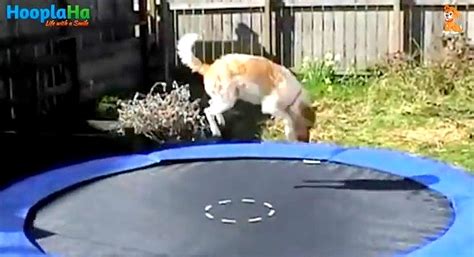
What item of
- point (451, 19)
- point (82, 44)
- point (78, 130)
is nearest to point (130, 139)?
point (78, 130)

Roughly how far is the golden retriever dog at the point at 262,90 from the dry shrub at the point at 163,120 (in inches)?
9.1

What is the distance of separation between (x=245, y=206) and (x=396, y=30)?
11.9 feet

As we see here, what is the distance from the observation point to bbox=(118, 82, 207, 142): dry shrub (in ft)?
12.8

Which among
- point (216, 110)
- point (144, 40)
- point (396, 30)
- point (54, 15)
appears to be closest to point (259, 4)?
point (144, 40)

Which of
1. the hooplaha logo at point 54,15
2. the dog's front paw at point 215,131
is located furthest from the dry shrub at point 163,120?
the hooplaha logo at point 54,15

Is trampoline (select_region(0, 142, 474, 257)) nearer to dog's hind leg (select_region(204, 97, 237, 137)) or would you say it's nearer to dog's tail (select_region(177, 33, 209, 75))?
dog's hind leg (select_region(204, 97, 237, 137))

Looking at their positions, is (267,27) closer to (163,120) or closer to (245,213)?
(163,120)

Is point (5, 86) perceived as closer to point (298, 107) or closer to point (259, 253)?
point (298, 107)

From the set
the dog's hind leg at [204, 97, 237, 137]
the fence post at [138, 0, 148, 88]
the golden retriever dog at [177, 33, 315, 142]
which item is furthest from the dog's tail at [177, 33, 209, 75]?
the fence post at [138, 0, 148, 88]

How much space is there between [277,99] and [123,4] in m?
2.71

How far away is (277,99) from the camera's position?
11.4ft

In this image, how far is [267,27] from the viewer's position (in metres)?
5.82

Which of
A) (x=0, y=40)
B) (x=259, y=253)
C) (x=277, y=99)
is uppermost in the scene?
(x=0, y=40)

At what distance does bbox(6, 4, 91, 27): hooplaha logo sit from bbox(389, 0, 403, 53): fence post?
2.17 meters
